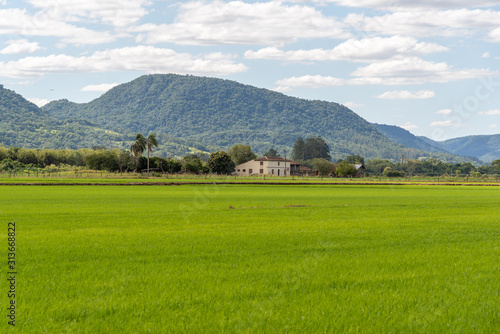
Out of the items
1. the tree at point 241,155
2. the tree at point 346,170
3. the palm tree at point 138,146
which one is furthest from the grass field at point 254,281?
the tree at point 241,155

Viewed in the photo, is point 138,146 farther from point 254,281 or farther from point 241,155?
point 254,281

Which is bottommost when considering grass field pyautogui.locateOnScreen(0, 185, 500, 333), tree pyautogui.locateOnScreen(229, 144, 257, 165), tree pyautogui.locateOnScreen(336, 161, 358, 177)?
grass field pyautogui.locateOnScreen(0, 185, 500, 333)

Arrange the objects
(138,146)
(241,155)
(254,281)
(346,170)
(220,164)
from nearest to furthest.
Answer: (254,281) → (138,146) → (220,164) → (346,170) → (241,155)

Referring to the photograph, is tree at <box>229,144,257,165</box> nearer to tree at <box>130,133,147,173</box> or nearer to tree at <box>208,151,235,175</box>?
tree at <box>208,151,235,175</box>

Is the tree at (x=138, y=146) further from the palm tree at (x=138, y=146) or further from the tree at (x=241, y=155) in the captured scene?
the tree at (x=241, y=155)

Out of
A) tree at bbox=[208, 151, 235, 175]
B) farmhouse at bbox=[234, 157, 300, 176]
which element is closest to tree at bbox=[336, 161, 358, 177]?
farmhouse at bbox=[234, 157, 300, 176]

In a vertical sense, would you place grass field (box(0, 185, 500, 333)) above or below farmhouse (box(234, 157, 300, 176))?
below

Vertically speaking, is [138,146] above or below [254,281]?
above

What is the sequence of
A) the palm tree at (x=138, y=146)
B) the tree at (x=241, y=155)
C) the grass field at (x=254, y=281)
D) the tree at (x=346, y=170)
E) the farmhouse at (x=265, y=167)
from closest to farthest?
the grass field at (x=254, y=281), the palm tree at (x=138, y=146), the tree at (x=346, y=170), the farmhouse at (x=265, y=167), the tree at (x=241, y=155)

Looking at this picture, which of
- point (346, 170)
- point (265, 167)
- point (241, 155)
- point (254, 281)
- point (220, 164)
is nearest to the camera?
point (254, 281)

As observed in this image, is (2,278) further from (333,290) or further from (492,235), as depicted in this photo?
(492,235)

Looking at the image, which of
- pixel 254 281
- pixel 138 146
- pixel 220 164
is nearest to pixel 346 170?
pixel 220 164

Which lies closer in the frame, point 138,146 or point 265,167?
point 138,146

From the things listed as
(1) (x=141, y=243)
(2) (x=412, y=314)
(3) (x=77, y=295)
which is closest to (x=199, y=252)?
(1) (x=141, y=243)
